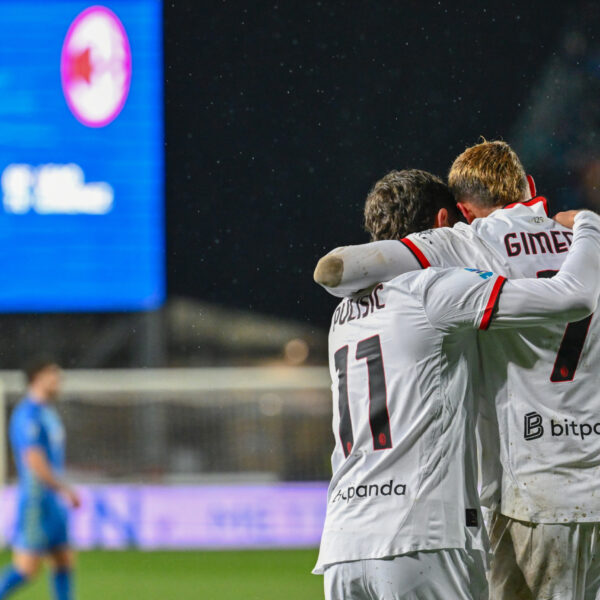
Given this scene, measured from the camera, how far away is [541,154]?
15.7m

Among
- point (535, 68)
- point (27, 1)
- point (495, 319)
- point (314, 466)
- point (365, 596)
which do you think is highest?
point (535, 68)

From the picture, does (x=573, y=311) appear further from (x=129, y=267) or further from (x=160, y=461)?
(x=160, y=461)

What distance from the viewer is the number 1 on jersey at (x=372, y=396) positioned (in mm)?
2357

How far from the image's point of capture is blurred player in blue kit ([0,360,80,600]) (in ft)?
22.4

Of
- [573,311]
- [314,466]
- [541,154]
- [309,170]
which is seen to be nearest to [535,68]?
[309,170]

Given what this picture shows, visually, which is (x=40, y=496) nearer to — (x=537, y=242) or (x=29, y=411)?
(x=29, y=411)

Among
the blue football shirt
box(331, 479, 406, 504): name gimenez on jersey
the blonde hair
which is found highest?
the blonde hair

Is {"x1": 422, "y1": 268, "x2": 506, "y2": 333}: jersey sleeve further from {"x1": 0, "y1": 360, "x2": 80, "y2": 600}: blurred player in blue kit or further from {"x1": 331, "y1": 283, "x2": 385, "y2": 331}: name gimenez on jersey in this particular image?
{"x1": 0, "y1": 360, "x2": 80, "y2": 600}: blurred player in blue kit

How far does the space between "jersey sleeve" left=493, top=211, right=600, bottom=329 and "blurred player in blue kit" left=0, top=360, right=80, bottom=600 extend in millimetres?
4950

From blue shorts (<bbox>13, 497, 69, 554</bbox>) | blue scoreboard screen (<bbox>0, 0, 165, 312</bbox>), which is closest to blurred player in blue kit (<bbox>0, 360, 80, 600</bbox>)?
blue shorts (<bbox>13, 497, 69, 554</bbox>)

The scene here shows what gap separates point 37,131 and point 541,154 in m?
7.98

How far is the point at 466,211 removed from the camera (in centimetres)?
275

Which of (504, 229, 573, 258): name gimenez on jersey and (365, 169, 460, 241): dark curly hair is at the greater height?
(365, 169, 460, 241): dark curly hair

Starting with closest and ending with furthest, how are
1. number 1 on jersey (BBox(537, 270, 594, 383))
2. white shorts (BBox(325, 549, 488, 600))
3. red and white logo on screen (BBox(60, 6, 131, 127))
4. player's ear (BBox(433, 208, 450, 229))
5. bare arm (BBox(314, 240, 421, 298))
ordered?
white shorts (BBox(325, 549, 488, 600)), bare arm (BBox(314, 240, 421, 298)), number 1 on jersey (BBox(537, 270, 594, 383)), player's ear (BBox(433, 208, 450, 229)), red and white logo on screen (BBox(60, 6, 131, 127))
